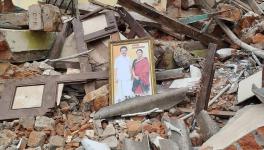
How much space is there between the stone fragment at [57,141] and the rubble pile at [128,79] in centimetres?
1

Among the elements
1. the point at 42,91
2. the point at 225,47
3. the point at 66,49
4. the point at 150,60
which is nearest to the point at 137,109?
the point at 150,60

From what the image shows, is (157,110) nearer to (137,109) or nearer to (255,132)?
(137,109)

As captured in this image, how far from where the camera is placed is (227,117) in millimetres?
5172

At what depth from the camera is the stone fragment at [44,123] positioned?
516cm

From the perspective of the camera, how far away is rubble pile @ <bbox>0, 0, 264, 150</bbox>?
4754 mm

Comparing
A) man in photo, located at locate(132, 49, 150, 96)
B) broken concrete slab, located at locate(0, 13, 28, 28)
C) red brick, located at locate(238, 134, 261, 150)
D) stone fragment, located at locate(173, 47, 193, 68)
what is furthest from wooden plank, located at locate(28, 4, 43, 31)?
red brick, located at locate(238, 134, 261, 150)

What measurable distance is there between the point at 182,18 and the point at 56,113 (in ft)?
10.0

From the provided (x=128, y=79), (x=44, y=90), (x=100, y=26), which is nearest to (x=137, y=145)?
(x=128, y=79)

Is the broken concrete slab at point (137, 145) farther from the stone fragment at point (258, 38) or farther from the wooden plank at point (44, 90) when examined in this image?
the stone fragment at point (258, 38)

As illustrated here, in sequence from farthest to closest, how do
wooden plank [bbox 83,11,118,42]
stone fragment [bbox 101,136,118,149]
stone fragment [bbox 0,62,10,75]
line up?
wooden plank [bbox 83,11,118,42] → stone fragment [bbox 0,62,10,75] → stone fragment [bbox 101,136,118,149]

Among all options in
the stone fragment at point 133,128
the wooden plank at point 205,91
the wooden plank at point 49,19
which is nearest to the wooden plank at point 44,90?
the wooden plank at point 49,19

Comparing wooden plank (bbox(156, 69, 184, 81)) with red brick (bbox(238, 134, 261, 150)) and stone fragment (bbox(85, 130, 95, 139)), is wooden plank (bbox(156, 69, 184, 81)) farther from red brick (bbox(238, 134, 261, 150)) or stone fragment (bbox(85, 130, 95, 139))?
red brick (bbox(238, 134, 261, 150))

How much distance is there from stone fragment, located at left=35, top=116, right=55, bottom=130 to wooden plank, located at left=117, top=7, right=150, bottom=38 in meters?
2.10

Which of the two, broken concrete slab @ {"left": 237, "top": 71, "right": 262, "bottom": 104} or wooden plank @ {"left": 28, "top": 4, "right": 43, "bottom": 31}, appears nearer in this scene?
broken concrete slab @ {"left": 237, "top": 71, "right": 262, "bottom": 104}
